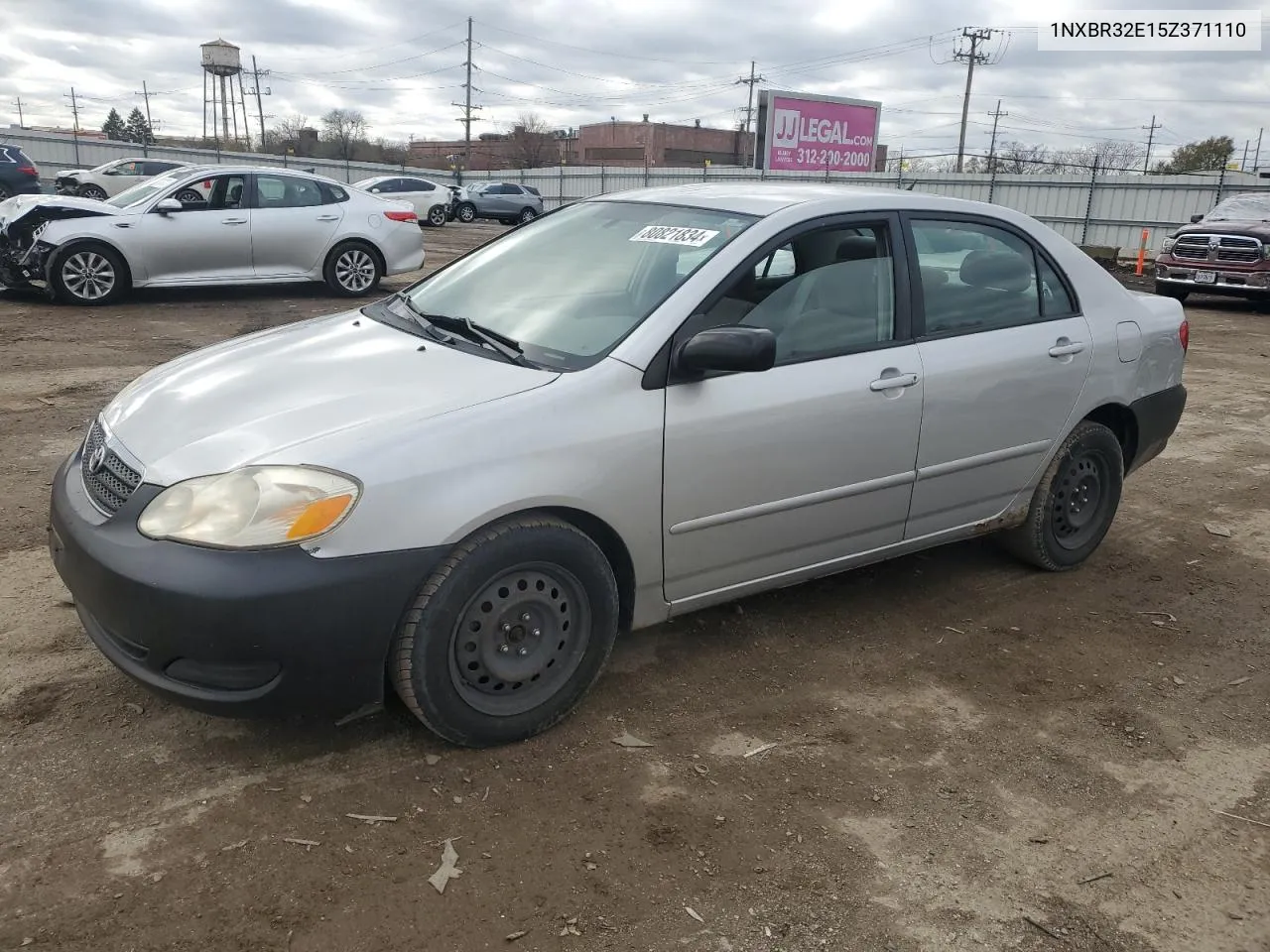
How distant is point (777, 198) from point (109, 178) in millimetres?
23959

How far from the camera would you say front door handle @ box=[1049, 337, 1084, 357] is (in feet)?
13.7

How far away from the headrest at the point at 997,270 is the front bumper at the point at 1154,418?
87 centimetres

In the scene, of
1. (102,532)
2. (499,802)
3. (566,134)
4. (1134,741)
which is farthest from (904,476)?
(566,134)

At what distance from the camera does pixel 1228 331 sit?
13273 mm

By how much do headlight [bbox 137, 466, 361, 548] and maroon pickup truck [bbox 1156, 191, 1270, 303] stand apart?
16.0m

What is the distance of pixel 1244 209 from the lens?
1623cm

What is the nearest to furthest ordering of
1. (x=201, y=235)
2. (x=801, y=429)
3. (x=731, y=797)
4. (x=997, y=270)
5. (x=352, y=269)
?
(x=731, y=797) < (x=801, y=429) < (x=997, y=270) < (x=201, y=235) < (x=352, y=269)

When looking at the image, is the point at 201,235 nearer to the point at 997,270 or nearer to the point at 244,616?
the point at 997,270

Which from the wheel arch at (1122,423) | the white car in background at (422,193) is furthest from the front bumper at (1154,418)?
the white car in background at (422,193)

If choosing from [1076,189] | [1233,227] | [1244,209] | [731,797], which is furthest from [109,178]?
[731,797]

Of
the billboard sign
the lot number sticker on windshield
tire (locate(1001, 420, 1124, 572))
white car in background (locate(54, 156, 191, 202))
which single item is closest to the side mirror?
the lot number sticker on windshield

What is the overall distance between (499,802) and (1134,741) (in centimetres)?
205

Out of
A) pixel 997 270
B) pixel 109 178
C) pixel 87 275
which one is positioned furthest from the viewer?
pixel 109 178

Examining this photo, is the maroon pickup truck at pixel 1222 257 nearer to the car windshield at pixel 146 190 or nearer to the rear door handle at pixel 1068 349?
the rear door handle at pixel 1068 349
